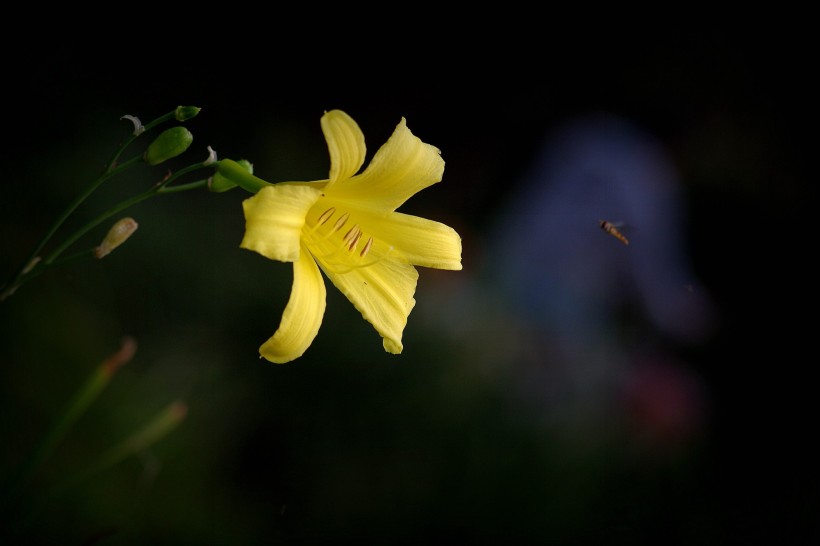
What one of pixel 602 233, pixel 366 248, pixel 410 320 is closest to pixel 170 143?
pixel 366 248

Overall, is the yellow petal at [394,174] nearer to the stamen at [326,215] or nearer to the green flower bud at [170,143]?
the stamen at [326,215]

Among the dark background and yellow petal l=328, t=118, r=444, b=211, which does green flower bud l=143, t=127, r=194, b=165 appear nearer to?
yellow petal l=328, t=118, r=444, b=211

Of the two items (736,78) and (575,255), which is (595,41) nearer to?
(736,78)

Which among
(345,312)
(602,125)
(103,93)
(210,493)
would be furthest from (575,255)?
(103,93)

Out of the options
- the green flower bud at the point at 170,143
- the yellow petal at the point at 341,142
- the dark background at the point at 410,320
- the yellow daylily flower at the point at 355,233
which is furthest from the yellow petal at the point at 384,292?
the dark background at the point at 410,320

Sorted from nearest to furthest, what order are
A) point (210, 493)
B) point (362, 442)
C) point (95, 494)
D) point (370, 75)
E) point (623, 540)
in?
point (95, 494) → point (210, 493) → point (362, 442) → point (623, 540) → point (370, 75)

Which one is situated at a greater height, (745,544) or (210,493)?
(210,493)
